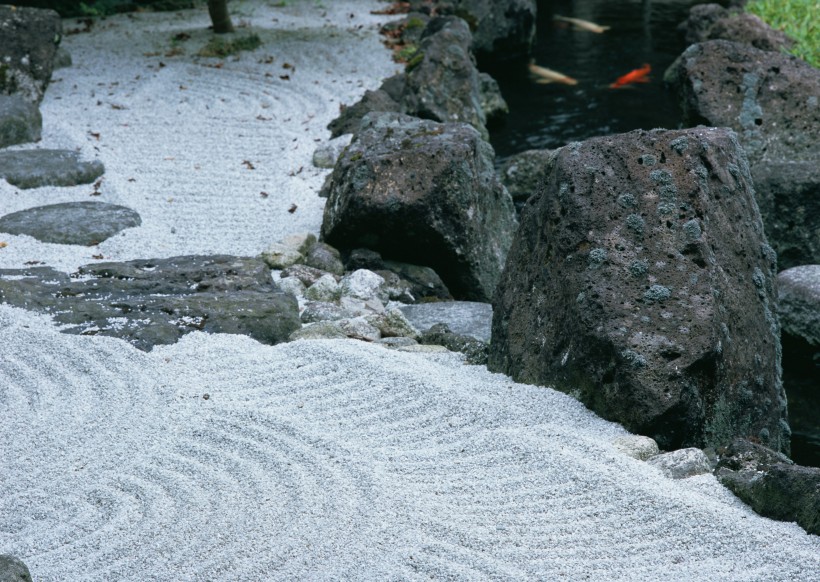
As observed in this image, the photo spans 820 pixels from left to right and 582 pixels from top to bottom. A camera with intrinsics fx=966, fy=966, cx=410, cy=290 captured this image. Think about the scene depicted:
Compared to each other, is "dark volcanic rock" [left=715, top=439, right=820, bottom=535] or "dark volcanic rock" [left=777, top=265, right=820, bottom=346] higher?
"dark volcanic rock" [left=715, top=439, right=820, bottom=535]

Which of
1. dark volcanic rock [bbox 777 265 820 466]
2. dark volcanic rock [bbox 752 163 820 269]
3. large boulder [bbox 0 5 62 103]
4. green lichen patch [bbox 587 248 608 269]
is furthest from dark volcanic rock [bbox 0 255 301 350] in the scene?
large boulder [bbox 0 5 62 103]

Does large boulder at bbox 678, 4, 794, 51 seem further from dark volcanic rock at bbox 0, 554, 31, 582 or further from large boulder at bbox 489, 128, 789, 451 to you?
dark volcanic rock at bbox 0, 554, 31, 582

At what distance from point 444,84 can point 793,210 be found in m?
4.85

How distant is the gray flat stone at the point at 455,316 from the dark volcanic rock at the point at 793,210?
2753mm

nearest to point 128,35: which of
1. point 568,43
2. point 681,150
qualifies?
point 568,43

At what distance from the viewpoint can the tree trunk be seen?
14.6 m

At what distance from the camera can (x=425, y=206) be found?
7156 mm

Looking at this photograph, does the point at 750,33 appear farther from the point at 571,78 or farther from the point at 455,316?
the point at 455,316

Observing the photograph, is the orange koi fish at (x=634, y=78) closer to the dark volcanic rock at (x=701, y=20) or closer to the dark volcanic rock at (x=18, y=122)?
the dark volcanic rock at (x=701, y=20)

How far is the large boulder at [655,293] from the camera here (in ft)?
14.5

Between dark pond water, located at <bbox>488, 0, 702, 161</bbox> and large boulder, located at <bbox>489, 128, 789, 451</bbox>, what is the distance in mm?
6865

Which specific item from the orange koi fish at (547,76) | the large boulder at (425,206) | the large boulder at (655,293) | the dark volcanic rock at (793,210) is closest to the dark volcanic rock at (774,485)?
the large boulder at (655,293)

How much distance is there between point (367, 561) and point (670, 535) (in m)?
1.13

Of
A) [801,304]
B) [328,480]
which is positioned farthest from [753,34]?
[328,480]
